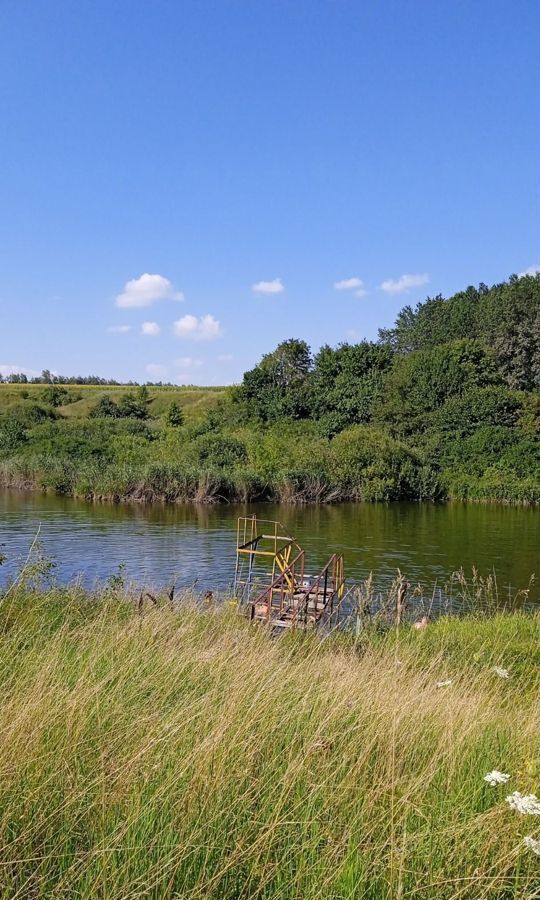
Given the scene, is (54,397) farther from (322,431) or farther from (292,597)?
(292,597)

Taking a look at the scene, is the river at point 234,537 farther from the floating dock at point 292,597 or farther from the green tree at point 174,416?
the green tree at point 174,416

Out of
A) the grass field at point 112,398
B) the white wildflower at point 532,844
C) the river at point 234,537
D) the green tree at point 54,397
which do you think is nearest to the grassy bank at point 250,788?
the white wildflower at point 532,844

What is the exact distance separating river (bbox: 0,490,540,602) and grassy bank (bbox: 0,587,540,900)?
1140 cm

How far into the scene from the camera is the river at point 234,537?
70.3 feet

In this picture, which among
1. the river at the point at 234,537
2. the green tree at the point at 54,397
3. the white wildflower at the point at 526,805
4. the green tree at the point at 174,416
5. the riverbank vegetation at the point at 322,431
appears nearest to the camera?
the white wildflower at the point at 526,805

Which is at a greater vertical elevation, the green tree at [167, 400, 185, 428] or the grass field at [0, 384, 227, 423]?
the grass field at [0, 384, 227, 423]

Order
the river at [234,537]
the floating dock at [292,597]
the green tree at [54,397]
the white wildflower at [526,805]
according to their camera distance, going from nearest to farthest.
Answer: the white wildflower at [526,805] → the floating dock at [292,597] → the river at [234,537] → the green tree at [54,397]

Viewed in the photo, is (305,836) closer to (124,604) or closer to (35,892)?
(35,892)

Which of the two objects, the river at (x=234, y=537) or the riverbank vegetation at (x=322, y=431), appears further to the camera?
the riverbank vegetation at (x=322, y=431)

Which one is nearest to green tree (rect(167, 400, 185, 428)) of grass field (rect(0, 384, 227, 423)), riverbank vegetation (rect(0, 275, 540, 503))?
riverbank vegetation (rect(0, 275, 540, 503))

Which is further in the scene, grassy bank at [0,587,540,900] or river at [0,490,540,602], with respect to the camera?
river at [0,490,540,602]

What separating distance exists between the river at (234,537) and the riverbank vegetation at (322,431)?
277 cm

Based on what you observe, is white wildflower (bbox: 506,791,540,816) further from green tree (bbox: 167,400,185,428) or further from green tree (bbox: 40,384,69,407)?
green tree (bbox: 40,384,69,407)

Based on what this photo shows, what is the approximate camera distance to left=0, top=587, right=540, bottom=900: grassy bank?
253 centimetres
